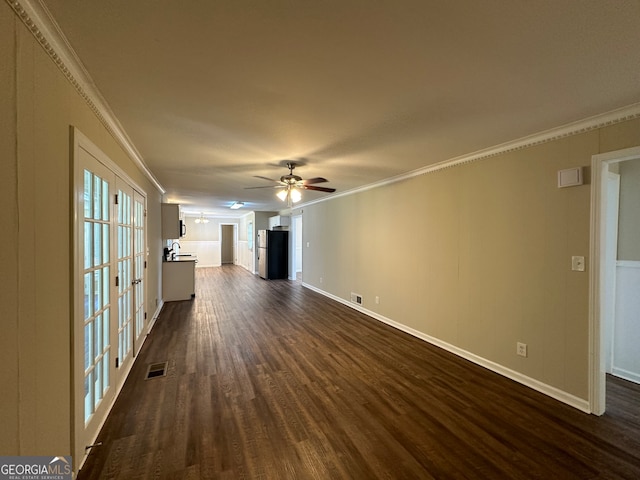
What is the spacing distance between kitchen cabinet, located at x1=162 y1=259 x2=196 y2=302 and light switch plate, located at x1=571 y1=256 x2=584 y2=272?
247 inches

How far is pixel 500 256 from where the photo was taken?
2963mm

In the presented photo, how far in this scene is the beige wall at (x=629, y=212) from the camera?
2.85 m

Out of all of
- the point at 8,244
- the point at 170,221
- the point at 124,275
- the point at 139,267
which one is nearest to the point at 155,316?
the point at 139,267

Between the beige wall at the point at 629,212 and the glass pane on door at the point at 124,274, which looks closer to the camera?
the glass pane on door at the point at 124,274

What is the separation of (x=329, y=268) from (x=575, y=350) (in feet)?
15.1

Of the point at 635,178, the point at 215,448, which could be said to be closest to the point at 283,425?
the point at 215,448

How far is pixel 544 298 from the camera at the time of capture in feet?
8.55

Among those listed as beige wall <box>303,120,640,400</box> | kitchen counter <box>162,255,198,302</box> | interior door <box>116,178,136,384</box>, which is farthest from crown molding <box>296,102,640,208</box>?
kitchen counter <box>162,255,198,302</box>

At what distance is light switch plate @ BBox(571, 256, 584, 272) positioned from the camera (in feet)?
7.77

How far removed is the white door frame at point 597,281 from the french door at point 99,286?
369cm

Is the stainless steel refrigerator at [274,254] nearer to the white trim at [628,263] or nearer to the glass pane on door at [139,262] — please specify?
the glass pane on door at [139,262]

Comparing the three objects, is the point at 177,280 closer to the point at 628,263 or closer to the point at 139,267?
the point at 139,267

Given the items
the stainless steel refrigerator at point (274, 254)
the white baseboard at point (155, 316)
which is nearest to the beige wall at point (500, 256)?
the white baseboard at point (155, 316)

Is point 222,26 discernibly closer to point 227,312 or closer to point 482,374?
point 482,374
